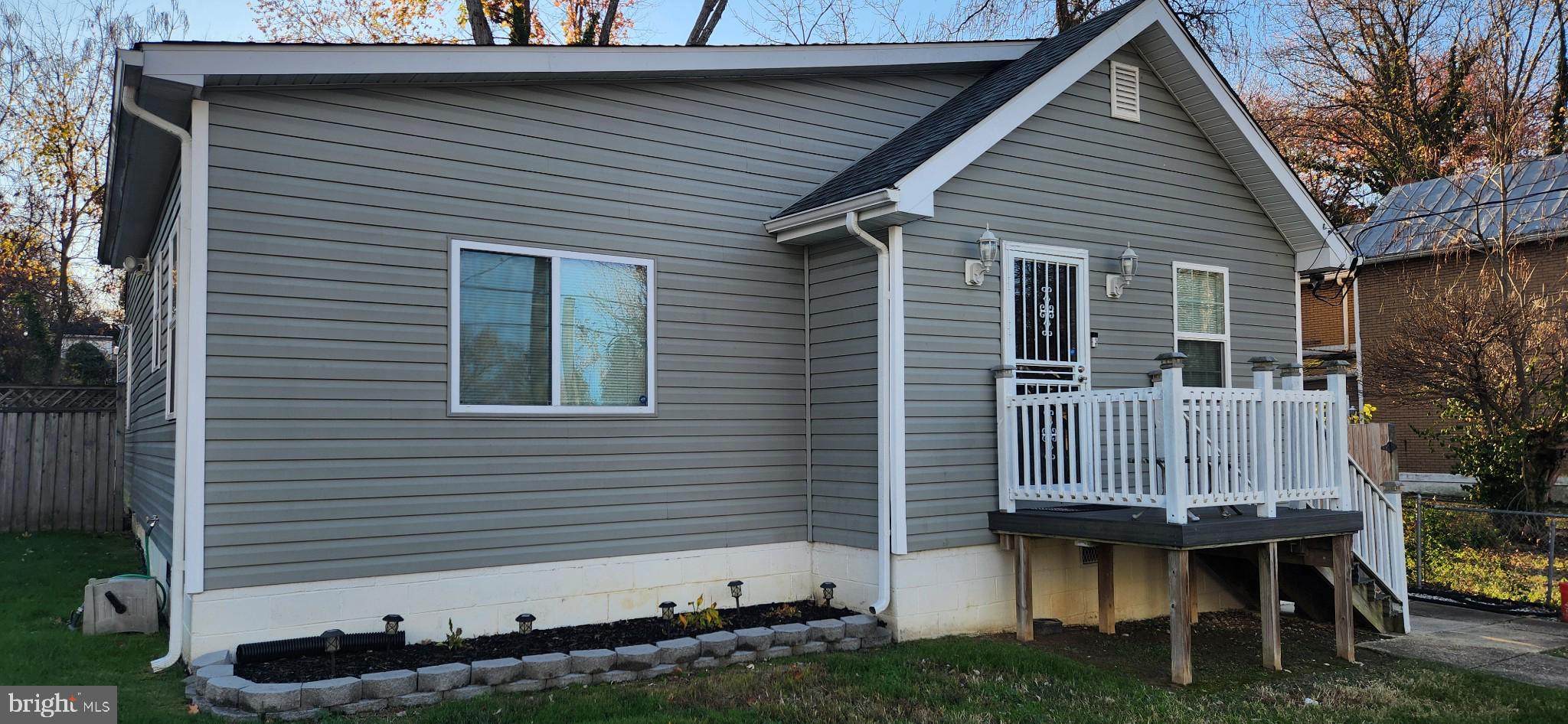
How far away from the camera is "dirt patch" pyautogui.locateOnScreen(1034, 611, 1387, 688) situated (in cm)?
705

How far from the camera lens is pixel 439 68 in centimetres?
677

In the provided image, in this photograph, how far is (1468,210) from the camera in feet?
57.7

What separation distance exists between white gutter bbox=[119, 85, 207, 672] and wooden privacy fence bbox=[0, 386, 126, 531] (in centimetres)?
872

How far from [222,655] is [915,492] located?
14.4ft

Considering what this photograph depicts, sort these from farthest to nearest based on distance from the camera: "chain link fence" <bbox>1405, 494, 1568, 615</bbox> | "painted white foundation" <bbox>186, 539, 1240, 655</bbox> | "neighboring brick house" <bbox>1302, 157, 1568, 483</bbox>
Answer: "neighboring brick house" <bbox>1302, 157, 1568, 483</bbox>, "chain link fence" <bbox>1405, 494, 1568, 615</bbox>, "painted white foundation" <bbox>186, 539, 1240, 655</bbox>

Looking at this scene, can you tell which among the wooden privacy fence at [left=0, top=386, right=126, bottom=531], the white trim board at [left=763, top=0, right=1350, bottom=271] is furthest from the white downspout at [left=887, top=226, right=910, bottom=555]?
the wooden privacy fence at [left=0, top=386, right=126, bottom=531]

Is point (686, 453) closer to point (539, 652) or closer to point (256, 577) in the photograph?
point (539, 652)

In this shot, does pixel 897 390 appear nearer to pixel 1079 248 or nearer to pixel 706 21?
pixel 1079 248

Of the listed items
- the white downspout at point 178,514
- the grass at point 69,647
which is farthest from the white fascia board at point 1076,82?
the grass at point 69,647

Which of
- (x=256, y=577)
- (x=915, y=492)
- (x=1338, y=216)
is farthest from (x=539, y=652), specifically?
(x=1338, y=216)

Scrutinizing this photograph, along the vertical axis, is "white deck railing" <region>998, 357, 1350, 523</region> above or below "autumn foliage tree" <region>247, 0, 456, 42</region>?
below

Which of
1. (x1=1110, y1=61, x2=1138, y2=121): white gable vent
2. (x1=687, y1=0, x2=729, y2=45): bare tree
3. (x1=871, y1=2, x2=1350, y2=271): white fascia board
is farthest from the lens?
(x1=687, y1=0, x2=729, y2=45): bare tree

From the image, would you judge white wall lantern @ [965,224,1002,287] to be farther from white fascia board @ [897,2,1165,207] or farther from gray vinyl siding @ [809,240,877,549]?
gray vinyl siding @ [809,240,877,549]

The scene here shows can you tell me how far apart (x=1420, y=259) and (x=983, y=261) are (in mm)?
14719
